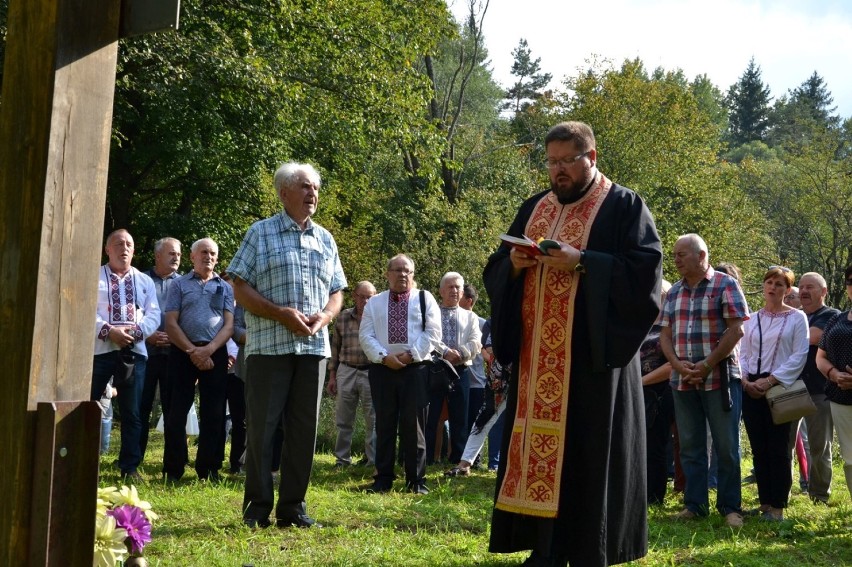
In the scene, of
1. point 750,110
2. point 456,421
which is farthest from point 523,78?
point 456,421

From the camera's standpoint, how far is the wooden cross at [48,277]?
3.07 metres

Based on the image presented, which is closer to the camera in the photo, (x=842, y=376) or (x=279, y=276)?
(x=279, y=276)

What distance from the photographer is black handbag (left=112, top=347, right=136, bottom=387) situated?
9.05 meters

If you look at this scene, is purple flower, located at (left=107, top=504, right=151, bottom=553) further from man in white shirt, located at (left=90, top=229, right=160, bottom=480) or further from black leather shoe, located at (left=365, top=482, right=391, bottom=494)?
black leather shoe, located at (left=365, top=482, right=391, bottom=494)

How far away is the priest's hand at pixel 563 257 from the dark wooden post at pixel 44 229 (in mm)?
2990

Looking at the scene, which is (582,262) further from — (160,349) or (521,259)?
(160,349)

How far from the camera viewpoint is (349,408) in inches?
482

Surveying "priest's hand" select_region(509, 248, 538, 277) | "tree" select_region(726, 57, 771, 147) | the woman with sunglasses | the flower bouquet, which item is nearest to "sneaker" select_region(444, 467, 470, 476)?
the woman with sunglasses

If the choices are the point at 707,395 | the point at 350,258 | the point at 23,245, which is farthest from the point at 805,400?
the point at 350,258

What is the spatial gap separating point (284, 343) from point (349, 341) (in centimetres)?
539

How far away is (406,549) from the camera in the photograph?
245 inches

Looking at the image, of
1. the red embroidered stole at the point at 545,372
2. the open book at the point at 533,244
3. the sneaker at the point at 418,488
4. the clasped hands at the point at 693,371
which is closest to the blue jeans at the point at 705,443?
the clasped hands at the point at 693,371

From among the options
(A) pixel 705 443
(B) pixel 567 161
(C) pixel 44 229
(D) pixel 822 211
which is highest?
(D) pixel 822 211

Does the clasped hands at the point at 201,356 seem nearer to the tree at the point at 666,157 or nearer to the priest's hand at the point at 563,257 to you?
the priest's hand at the point at 563,257
